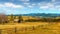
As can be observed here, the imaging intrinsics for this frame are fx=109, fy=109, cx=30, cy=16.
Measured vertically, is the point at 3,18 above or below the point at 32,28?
above

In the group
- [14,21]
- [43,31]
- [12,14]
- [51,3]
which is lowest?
[43,31]

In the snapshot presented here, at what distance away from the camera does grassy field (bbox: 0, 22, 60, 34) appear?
8.29 meters

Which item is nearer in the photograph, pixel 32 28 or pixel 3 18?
pixel 32 28

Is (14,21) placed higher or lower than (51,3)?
lower

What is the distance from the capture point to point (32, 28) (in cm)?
887

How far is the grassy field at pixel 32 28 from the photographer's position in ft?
27.2

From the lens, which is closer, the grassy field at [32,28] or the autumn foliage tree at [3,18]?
the grassy field at [32,28]

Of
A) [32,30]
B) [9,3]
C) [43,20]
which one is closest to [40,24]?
[43,20]

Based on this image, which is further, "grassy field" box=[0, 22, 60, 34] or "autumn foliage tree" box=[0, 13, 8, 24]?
"autumn foliage tree" box=[0, 13, 8, 24]

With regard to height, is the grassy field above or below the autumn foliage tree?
below

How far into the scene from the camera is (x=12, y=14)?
923 centimetres

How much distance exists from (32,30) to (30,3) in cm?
238

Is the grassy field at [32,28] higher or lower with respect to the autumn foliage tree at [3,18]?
lower

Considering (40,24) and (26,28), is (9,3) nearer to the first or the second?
(26,28)
